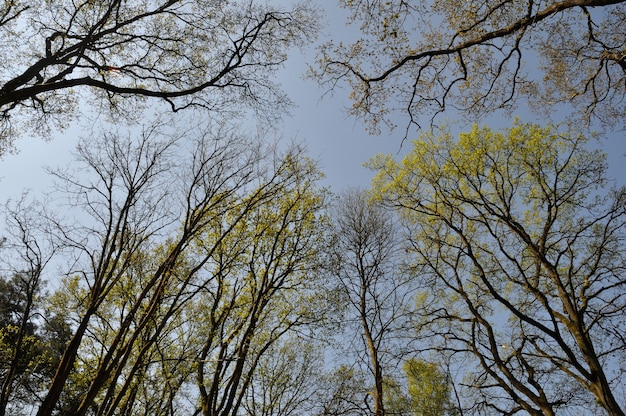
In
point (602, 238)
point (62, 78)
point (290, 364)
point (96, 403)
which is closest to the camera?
point (62, 78)

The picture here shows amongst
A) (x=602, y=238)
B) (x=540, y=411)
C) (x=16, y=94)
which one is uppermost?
(x=602, y=238)

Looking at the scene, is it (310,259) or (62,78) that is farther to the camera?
(310,259)

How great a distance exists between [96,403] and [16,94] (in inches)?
379

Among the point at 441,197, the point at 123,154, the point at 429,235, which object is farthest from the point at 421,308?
the point at 123,154

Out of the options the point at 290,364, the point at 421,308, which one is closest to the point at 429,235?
the point at 421,308

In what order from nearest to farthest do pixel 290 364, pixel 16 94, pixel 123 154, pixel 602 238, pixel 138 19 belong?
pixel 16 94
pixel 138 19
pixel 123 154
pixel 602 238
pixel 290 364

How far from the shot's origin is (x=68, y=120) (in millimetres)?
8016

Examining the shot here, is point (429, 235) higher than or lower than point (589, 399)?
higher

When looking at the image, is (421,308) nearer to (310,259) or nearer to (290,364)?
(310,259)

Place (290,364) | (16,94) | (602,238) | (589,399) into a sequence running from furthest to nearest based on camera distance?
(290,364) → (602,238) → (589,399) → (16,94)

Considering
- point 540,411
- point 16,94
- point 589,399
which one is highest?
point 16,94

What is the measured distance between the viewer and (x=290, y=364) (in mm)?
14281

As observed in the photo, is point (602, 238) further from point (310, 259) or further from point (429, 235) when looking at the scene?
point (310, 259)

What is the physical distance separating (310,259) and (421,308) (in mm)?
3773
